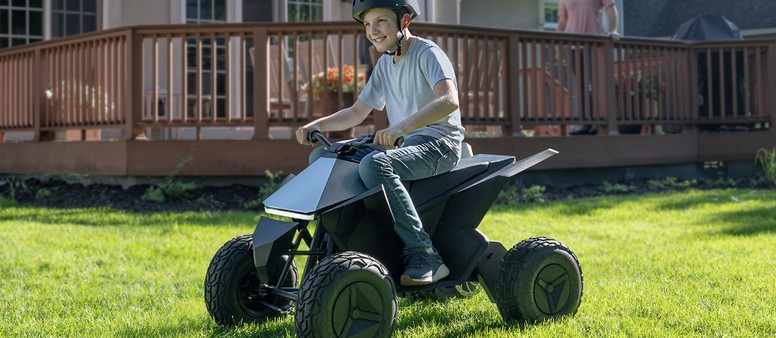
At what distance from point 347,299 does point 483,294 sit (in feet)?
4.92

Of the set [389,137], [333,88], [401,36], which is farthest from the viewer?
[333,88]

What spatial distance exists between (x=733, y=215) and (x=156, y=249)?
445 cm

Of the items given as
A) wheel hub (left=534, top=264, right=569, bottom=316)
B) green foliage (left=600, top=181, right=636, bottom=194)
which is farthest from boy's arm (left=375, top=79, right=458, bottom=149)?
green foliage (left=600, top=181, right=636, bottom=194)

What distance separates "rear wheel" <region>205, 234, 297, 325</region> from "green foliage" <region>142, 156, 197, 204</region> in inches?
172

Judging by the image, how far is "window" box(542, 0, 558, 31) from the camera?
58.7 ft

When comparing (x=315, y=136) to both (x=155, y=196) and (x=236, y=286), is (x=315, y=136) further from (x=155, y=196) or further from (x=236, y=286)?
(x=155, y=196)

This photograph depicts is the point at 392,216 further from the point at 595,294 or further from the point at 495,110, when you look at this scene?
the point at 495,110

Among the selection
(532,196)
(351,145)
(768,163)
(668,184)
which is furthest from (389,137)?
(768,163)

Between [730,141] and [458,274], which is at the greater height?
[730,141]

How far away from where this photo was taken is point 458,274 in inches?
147

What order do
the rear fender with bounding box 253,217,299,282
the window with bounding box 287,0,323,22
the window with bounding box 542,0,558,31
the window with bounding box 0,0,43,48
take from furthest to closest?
the window with bounding box 542,0,558,31
the window with bounding box 287,0,323,22
the window with bounding box 0,0,43,48
the rear fender with bounding box 253,217,299,282

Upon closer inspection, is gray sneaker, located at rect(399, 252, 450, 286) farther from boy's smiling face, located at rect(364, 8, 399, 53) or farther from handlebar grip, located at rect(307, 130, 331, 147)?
boy's smiling face, located at rect(364, 8, 399, 53)

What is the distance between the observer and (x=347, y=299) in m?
3.21

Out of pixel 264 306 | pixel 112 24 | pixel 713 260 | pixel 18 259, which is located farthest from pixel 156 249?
pixel 112 24
